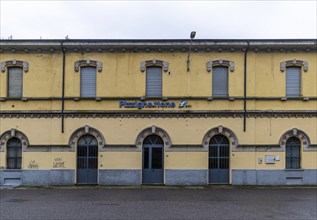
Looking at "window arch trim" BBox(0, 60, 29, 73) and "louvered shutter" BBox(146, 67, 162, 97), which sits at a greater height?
"window arch trim" BBox(0, 60, 29, 73)

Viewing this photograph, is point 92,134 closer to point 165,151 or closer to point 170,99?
point 165,151

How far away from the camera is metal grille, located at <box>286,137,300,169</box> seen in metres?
20.0

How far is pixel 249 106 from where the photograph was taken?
1992 centimetres

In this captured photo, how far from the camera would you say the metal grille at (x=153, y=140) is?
20.0 meters

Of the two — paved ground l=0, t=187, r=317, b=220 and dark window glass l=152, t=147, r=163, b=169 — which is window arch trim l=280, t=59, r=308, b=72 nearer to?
paved ground l=0, t=187, r=317, b=220

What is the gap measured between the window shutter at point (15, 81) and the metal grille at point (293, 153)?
16.5 m

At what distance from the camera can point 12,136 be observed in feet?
64.7

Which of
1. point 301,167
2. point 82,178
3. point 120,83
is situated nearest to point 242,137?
point 301,167

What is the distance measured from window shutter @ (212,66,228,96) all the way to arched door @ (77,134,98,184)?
7889 millimetres

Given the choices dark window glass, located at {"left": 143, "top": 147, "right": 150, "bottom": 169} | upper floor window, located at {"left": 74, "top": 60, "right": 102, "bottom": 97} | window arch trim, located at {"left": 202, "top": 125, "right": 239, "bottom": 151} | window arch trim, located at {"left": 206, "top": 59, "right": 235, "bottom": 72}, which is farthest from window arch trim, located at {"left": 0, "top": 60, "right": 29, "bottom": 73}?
window arch trim, located at {"left": 202, "top": 125, "right": 239, "bottom": 151}

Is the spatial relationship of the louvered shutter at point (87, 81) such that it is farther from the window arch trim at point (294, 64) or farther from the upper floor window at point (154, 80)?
the window arch trim at point (294, 64)

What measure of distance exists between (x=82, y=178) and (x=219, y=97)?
947 centimetres

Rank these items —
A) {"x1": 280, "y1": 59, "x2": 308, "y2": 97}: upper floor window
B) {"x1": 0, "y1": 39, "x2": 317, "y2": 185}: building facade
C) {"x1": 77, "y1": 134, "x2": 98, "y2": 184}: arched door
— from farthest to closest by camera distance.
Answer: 1. {"x1": 280, "y1": 59, "x2": 308, "y2": 97}: upper floor window
2. {"x1": 77, "y1": 134, "x2": 98, "y2": 184}: arched door
3. {"x1": 0, "y1": 39, "x2": 317, "y2": 185}: building facade

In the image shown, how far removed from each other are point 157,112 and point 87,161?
511cm
